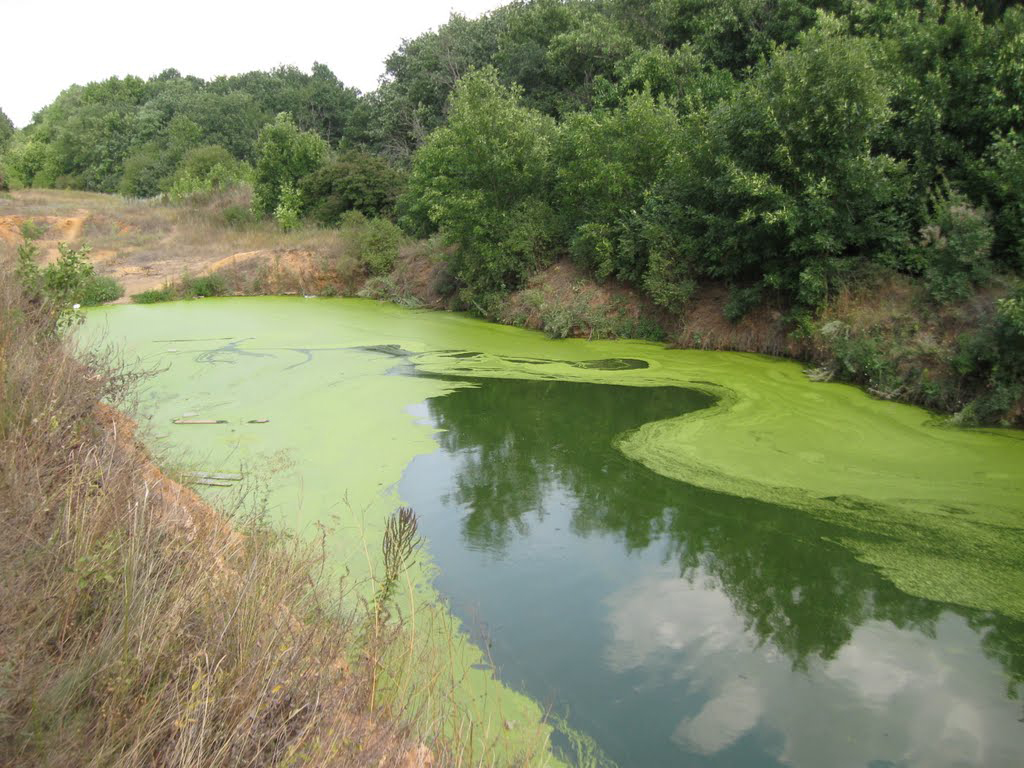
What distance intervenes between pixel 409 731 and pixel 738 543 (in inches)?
134

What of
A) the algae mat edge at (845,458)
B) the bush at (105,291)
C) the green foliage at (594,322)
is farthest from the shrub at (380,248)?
the algae mat edge at (845,458)

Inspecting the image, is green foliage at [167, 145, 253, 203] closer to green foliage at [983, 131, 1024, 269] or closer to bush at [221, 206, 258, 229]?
bush at [221, 206, 258, 229]

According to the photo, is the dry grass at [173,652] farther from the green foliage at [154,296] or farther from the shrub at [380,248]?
the shrub at [380,248]

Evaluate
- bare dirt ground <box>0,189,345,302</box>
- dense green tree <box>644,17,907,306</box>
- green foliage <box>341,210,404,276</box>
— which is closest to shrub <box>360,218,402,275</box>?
green foliage <box>341,210,404,276</box>

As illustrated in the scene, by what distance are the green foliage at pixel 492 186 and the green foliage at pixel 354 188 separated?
5562 mm

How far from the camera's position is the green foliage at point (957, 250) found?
8.09 meters

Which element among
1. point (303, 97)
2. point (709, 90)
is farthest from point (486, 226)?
point (303, 97)

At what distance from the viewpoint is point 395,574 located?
3064 mm

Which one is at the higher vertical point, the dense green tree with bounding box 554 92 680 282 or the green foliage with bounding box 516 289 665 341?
the dense green tree with bounding box 554 92 680 282

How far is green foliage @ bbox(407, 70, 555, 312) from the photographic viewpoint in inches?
534

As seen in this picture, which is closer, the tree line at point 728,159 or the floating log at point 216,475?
the floating log at point 216,475

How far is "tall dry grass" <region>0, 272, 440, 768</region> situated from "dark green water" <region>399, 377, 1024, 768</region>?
1.28 meters

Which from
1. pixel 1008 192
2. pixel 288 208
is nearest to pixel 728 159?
pixel 1008 192

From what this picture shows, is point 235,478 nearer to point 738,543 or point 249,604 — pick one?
point 249,604
